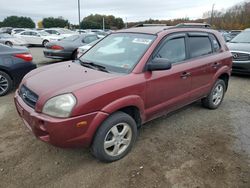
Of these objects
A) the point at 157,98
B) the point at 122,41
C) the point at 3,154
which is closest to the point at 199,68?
the point at 157,98

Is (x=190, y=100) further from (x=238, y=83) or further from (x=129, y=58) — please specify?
(x=238, y=83)

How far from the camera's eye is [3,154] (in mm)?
3275

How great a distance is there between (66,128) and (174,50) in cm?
219

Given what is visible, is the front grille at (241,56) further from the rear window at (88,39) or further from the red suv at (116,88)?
the rear window at (88,39)

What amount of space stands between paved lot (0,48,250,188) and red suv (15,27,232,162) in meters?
0.29

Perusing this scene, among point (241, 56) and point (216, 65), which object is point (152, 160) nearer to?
point (216, 65)

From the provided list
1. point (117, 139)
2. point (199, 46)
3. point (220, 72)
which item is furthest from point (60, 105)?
point (220, 72)

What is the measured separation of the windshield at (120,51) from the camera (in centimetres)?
332

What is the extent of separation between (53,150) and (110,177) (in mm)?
1024

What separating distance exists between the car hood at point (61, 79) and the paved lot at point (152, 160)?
38.8 inches

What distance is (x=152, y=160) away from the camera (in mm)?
3168

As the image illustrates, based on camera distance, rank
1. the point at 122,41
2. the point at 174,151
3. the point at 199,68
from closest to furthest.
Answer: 1. the point at 174,151
2. the point at 122,41
3. the point at 199,68

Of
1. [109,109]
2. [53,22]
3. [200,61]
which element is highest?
[53,22]

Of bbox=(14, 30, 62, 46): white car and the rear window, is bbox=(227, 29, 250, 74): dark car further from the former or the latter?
bbox=(14, 30, 62, 46): white car
